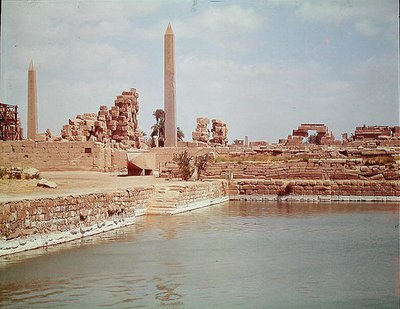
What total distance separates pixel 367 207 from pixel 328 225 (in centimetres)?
543

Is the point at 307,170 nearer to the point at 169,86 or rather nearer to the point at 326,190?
the point at 326,190

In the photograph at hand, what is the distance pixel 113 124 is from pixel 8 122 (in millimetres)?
7127

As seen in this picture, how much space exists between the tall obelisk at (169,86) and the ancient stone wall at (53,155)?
741 cm

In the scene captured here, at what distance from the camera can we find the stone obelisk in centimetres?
3350

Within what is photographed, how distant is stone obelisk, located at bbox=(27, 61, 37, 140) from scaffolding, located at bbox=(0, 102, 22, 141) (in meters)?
0.84

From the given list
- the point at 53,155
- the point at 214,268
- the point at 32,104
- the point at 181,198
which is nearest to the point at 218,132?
the point at 32,104

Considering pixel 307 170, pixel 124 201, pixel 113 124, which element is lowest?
pixel 124 201

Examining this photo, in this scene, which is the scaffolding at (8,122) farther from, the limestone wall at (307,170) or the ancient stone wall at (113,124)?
the limestone wall at (307,170)

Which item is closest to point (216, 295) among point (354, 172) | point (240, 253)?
point (240, 253)

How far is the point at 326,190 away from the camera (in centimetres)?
2311

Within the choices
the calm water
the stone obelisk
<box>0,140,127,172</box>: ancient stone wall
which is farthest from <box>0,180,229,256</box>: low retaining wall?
the stone obelisk

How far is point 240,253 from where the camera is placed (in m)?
10.9

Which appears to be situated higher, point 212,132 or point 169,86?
point 169,86

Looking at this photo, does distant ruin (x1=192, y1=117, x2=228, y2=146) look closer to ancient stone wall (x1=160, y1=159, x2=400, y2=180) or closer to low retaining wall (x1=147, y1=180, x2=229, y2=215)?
ancient stone wall (x1=160, y1=159, x2=400, y2=180)
